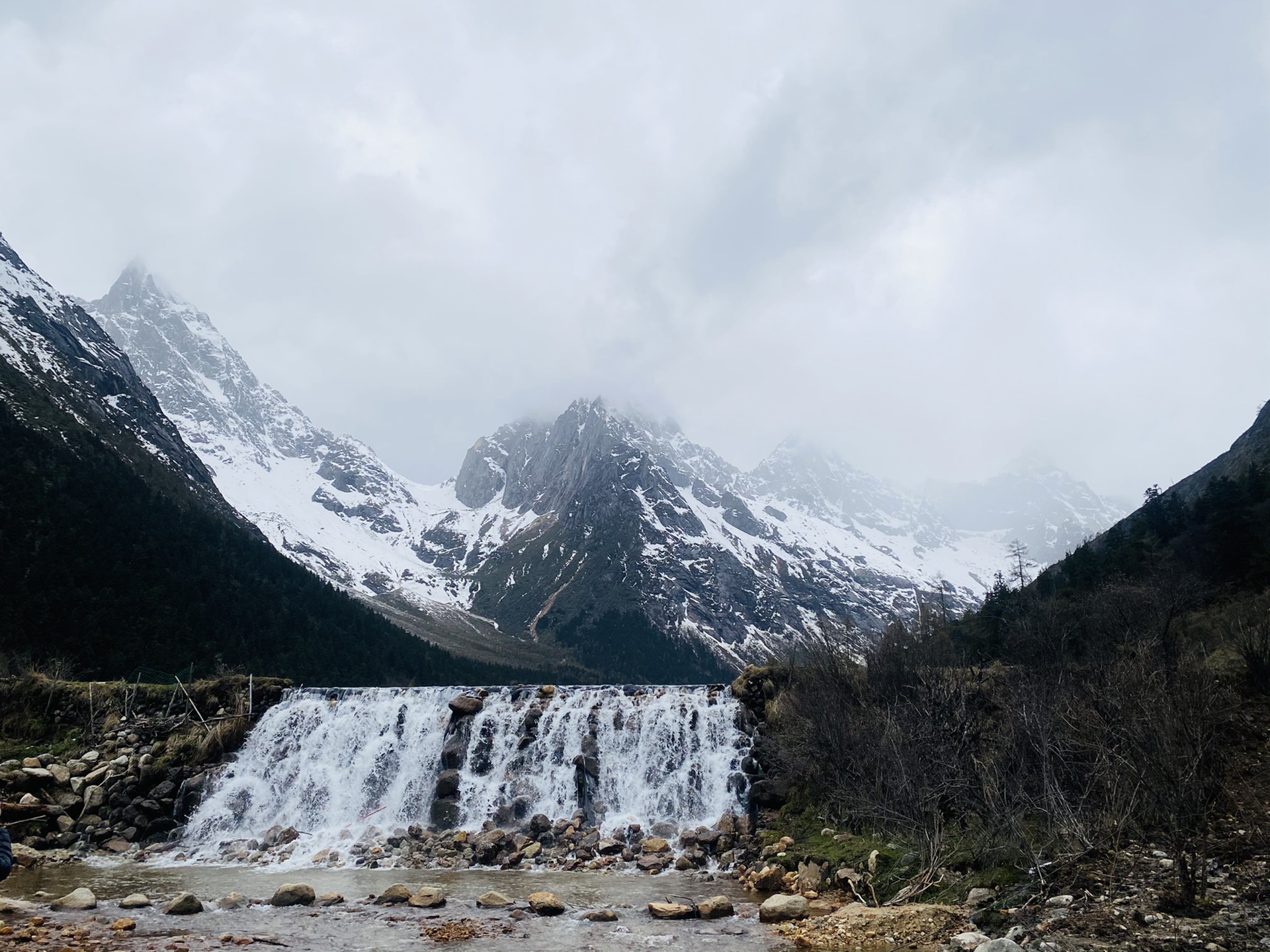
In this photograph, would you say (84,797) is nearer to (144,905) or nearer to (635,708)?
(144,905)

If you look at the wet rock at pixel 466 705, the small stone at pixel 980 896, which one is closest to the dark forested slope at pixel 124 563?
the wet rock at pixel 466 705

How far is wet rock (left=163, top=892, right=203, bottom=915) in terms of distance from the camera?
2301 centimetres

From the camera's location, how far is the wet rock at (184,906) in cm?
2301

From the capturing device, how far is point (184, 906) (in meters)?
23.1

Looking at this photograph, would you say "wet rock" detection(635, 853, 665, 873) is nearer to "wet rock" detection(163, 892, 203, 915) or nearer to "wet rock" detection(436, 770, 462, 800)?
"wet rock" detection(436, 770, 462, 800)

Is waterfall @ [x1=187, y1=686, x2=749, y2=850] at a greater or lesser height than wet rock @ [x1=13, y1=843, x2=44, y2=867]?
greater

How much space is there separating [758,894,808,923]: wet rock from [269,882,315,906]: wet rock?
15.8 m

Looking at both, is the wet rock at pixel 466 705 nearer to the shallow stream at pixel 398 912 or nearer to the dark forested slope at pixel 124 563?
the shallow stream at pixel 398 912

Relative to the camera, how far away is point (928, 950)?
17.5 meters

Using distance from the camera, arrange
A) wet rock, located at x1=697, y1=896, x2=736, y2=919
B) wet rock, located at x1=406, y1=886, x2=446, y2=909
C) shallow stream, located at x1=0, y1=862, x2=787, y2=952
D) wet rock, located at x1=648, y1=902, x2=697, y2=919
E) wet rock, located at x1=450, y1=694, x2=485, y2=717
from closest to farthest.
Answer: shallow stream, located at x1=0, y1=862, x2=787, y2=952 → wet rock, located at x1=648, y1=902, x2=697, y2=919 → wet rock, located at x1=697, y1=896, x2=736, y2=919 → wet rock, located at x1=406, y1=886, x2=446, y2=909 → wet rock, located at x1=450, y1=694, x2=485, y2=717

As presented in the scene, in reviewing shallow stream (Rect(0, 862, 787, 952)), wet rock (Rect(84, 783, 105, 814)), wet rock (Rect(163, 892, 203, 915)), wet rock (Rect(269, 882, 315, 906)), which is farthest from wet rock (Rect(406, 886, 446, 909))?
wet rock (Rect(84, 783, 105, 814))

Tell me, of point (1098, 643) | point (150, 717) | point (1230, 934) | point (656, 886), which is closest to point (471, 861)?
point (656, 886)

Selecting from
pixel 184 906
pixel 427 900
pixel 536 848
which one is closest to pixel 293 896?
pixel 184 906

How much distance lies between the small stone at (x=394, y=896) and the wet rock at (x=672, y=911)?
890cm
